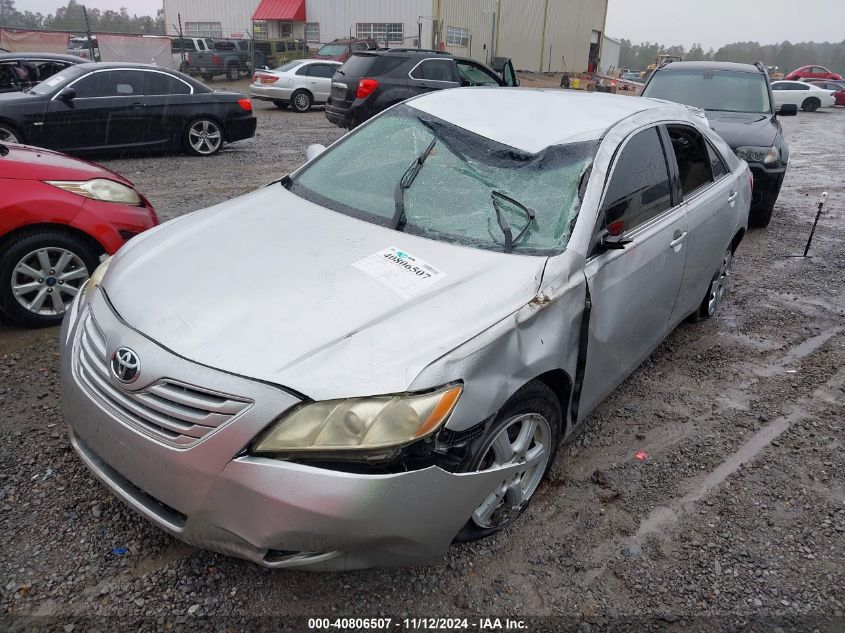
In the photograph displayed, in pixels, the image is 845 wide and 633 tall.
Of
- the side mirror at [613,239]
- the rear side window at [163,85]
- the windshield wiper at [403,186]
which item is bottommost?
the side mirror at [613,239]

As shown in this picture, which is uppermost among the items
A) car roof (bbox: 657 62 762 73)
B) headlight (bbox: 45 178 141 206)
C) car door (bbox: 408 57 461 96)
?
car roof (bbox: 657 62 762 73)

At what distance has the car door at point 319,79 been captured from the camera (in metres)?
17.4

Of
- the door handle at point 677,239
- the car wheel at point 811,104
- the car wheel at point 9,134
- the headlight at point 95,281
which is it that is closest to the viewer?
the headlight at point 95,281

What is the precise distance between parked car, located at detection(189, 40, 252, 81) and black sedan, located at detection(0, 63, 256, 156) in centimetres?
1553

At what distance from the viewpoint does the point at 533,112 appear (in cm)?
334

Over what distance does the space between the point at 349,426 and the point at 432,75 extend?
1109 cm

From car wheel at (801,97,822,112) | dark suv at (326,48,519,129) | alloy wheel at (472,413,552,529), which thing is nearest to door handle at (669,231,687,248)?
alloy wheel at (472,413,552,529)

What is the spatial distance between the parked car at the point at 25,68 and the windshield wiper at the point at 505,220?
1101cm

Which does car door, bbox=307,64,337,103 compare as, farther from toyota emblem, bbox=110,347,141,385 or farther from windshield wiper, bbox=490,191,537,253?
toyota emblem, bbox=110,347,141,385

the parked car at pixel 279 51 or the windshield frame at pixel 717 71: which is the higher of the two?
the parked car at pixel 279 51

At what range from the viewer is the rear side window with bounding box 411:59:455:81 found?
460 inches

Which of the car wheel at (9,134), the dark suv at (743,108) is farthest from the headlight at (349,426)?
the car wheel at (9,134)

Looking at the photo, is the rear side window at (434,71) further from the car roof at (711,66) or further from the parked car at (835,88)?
the parked car at (835,88)

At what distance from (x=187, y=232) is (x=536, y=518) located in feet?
6.66
